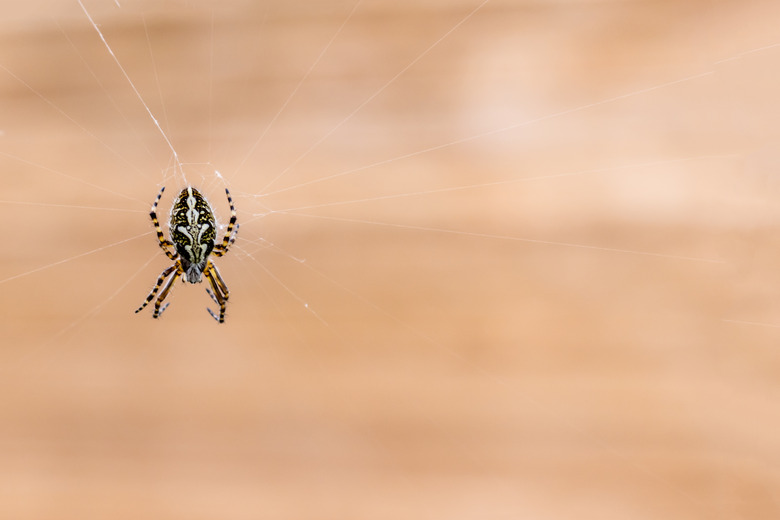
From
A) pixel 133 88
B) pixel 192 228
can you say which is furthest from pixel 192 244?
pixel 133 88

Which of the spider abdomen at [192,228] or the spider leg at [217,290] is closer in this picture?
the spider abdomen at [192,228]

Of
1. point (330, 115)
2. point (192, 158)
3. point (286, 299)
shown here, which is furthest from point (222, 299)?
point (330, 115)

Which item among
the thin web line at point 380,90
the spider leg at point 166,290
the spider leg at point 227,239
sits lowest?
the spider leg at point 166,290

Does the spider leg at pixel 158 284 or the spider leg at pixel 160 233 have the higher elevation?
the spider leg at pixel 160 233

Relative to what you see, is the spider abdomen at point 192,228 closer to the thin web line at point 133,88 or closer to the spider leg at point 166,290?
the spider leg at point 166,290

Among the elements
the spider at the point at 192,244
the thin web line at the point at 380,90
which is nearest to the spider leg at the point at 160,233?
the spider at the point at 192,244

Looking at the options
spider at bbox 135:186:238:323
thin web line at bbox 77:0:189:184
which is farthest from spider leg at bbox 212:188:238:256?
thin web line at bbox 77:0:189:184

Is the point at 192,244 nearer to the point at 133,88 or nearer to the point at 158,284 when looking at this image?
the point at 158,284

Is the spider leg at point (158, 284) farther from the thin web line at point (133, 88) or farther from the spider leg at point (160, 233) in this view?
the thin web line at point (133, 88)
